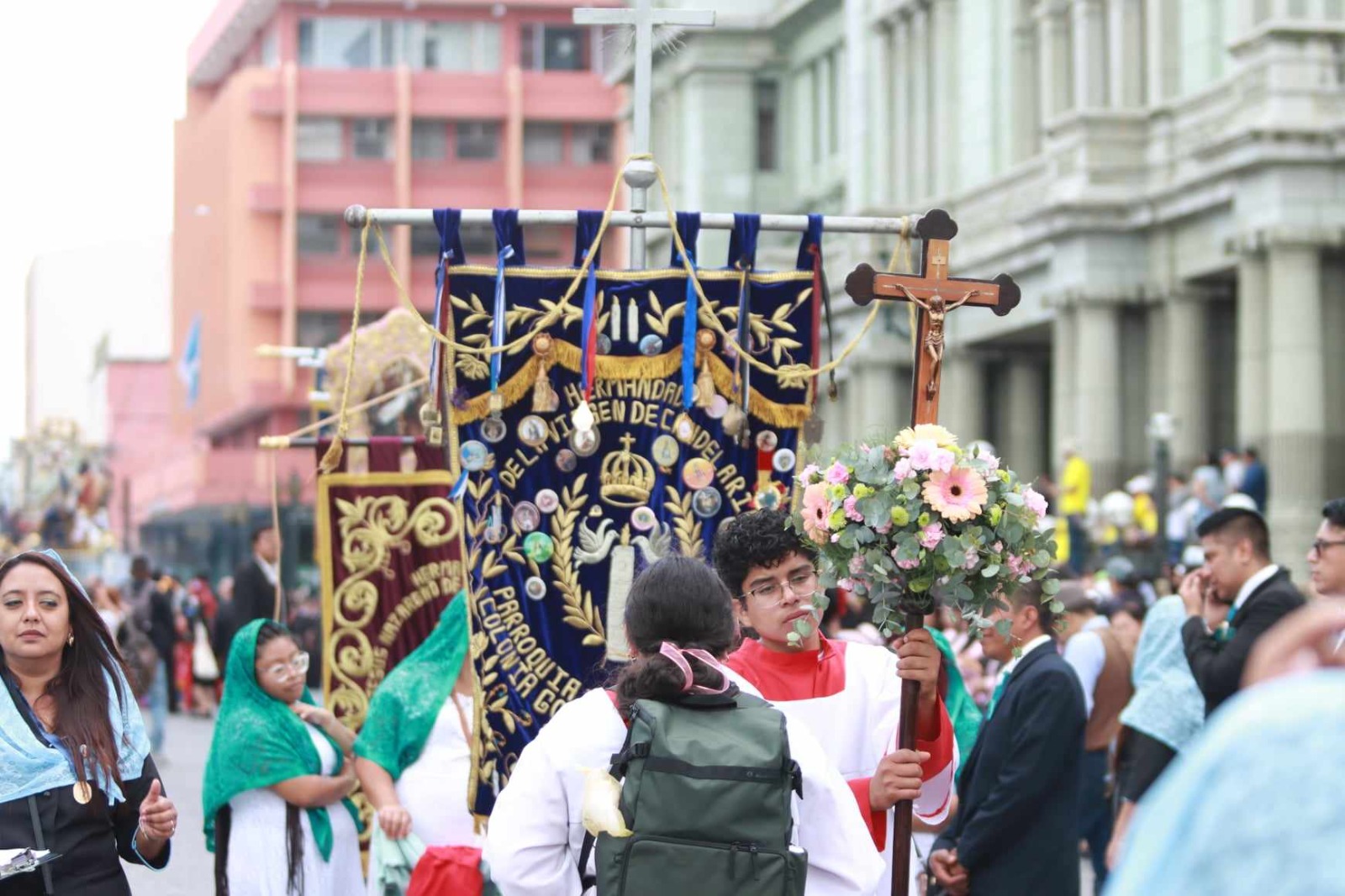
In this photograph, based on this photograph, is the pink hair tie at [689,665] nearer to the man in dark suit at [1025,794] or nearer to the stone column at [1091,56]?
the man in dark suit at [1025,794]

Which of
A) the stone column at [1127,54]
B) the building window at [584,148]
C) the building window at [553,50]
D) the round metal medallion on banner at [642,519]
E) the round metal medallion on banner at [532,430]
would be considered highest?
the building window at [553,50]

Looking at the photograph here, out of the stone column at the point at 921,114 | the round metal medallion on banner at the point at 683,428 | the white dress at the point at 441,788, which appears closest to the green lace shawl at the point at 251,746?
the white dress at the point at 441,788

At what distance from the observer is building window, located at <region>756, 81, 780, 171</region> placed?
2265 inches

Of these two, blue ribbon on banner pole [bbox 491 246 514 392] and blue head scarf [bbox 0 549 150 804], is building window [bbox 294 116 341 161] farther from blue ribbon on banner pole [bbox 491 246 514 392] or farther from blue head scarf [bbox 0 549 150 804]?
blue head scarf [bbox 0 549 150 804]

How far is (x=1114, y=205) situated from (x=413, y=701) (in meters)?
28.0

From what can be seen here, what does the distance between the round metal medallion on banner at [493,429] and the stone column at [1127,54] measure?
2956 centimetres

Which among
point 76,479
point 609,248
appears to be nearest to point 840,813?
point 609,248

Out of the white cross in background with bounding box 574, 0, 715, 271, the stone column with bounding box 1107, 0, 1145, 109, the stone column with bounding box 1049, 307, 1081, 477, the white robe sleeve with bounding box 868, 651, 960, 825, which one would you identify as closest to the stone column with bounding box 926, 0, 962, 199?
the stone column with bounding box 1107, 0, 1145, 109

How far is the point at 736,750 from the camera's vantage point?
4809 millimetres

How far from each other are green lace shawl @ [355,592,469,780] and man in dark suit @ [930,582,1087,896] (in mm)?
1919

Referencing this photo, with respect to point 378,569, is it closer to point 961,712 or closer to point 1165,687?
point 961,712

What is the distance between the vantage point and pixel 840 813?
16.8ft

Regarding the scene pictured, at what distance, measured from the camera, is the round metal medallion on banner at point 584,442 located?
8.27 m

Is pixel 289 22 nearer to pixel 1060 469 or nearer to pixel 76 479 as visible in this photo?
pixel 76 479
